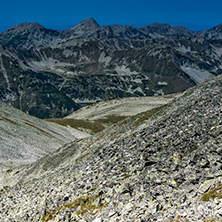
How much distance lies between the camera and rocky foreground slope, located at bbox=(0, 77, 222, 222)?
14.6 metres

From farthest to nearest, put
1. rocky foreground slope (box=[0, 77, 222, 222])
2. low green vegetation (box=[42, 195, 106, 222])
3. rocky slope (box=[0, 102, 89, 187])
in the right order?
1. rocky slope (box=[0, 102, 89, 187])
2. low green vegetation (box=[42, 195, 106, 222])
3. rocky foreground slope (box=[0, 77, 222, 222])

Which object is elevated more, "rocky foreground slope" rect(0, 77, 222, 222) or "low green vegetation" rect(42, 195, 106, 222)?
"rocky foreground slope" rect(0, 77, 222, 222)

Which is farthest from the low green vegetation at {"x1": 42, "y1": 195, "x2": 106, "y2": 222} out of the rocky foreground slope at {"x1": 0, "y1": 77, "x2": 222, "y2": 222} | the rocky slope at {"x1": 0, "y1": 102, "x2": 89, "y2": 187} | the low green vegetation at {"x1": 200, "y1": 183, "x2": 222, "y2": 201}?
the rocky slope at {"x1": 0, "y1": 102, "x2": 89, "y2": 187}

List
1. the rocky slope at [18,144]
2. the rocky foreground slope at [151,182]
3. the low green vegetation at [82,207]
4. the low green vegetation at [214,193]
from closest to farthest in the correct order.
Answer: the low green vegetation at [214,193], the rocky foreground slope at [151,182], the low green vegetation at [82,207], the rocky slope at [18,144]

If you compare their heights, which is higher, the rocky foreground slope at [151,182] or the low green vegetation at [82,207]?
the rocky foreground slope at [151,182]

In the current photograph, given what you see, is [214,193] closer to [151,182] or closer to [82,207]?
[151,182]

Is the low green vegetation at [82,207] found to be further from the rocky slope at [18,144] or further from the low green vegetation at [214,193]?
the rocky slope at [18,144]

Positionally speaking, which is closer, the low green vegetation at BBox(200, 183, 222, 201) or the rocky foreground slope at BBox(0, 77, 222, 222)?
the low green vegetation at BBox(200, 183, 222, 201)

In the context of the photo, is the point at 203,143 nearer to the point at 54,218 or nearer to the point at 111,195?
the point at 111,195

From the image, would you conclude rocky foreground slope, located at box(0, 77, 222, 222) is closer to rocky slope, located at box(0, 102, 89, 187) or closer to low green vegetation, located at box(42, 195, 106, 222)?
low green vegetation, located at box(42, 195, 106, 222)

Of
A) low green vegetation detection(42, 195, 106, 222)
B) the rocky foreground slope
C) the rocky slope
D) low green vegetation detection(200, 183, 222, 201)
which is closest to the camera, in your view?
low green vegetation detection(200, 183, 222, 201)

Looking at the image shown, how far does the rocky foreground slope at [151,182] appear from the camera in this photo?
14.6 m

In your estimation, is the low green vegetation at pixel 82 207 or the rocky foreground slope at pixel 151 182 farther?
the low green vegetation at pixel 82 207

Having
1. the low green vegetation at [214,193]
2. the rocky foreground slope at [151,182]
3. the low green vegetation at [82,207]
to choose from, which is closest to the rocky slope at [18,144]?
the rocky foreground slope at [151,182]
